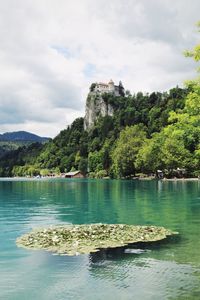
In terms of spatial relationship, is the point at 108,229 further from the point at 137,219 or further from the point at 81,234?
the point at 137,219

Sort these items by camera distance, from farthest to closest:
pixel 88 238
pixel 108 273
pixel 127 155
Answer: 1. pixel 127 155
2. pixel 88 238
3. pixel 108 273

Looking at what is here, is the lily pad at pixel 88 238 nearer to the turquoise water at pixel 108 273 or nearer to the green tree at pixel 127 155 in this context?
the turquoise water at pixel 108 273

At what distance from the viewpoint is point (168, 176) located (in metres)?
149

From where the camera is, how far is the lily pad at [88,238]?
22.8 meters

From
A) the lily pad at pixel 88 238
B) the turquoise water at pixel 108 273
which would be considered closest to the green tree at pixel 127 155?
the lily pad at pixel 88 238

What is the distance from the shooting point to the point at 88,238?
81.8ft

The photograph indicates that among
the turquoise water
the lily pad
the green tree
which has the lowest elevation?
the turquoise water

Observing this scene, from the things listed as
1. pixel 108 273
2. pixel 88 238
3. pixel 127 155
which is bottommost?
pixel 108 273

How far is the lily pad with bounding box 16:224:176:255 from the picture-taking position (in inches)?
898

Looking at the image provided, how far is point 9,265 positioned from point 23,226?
14.3m

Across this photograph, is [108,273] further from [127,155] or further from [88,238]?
[127,155]

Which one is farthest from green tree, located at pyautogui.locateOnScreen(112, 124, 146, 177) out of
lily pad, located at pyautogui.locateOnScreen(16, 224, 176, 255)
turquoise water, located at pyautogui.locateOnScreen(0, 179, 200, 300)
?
turquoise water, located at pyautogui.locateOnScreen(0, 179, 200, 300)

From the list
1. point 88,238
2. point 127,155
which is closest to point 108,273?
point 88,238

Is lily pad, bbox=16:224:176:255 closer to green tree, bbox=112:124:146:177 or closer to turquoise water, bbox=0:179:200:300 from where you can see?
turquoise water, bbox=0:179:200:300
